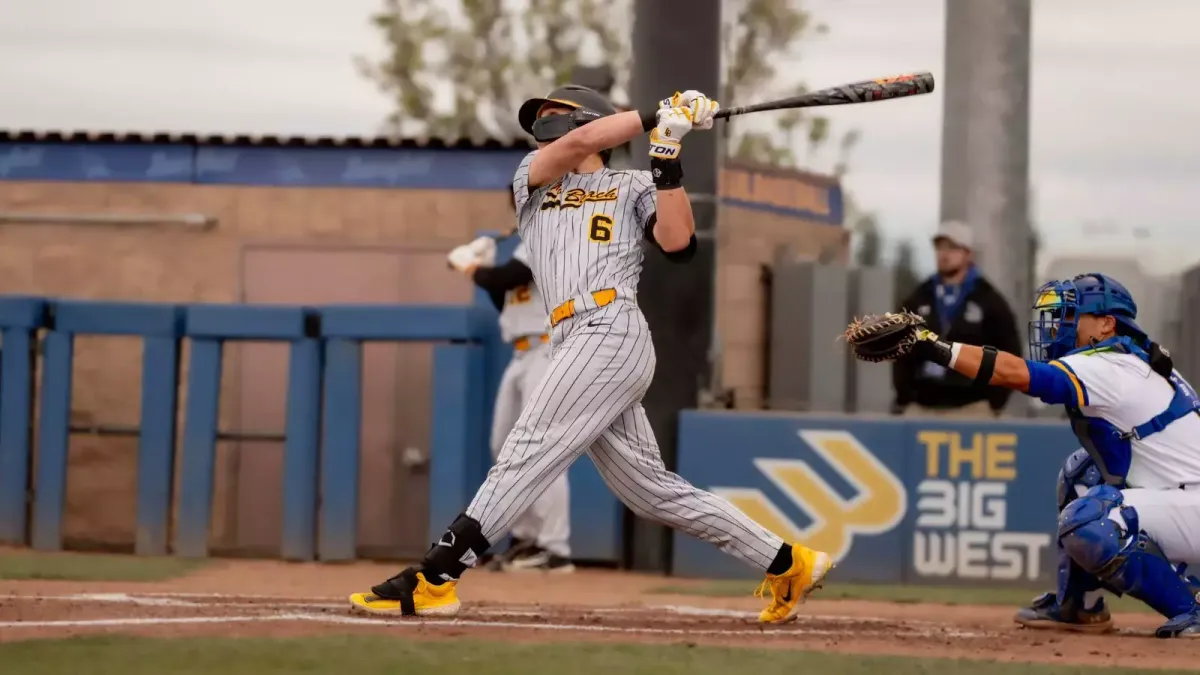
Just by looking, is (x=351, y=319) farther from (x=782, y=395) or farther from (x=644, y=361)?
(x=644, y=361)

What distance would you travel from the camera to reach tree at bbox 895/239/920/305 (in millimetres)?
9468

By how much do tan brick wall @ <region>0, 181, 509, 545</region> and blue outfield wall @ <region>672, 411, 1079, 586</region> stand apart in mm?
2551

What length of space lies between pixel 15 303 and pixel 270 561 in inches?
79.6

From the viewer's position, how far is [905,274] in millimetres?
9508

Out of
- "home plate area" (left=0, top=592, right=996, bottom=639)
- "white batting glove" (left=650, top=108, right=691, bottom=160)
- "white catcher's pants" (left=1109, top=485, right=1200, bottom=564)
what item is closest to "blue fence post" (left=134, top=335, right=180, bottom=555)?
"home plate area" (left=0, top=592, right=996, bottom=639)

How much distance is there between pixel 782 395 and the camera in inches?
379

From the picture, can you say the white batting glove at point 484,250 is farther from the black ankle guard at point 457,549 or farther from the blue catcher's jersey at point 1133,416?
the blue catcher's jersey at point 1133,416

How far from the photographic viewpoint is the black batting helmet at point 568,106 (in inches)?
240

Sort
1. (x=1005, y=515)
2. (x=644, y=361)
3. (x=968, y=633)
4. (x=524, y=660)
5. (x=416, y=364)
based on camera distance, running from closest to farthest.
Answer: (x=524, y=660) < (x=644, y=361) < (x=968, y=633) < (x=1005, y=515) < (x=416, y=364)

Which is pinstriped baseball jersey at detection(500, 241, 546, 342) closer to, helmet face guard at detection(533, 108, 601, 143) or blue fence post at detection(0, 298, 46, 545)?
blue fence post at detection(0, 298, 46, 545)

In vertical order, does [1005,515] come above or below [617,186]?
below

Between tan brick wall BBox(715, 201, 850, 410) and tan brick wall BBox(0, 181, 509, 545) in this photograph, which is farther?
tan brick wall BBox(0, 181, 509, 545)

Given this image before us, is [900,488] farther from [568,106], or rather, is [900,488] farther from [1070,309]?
[568,106]

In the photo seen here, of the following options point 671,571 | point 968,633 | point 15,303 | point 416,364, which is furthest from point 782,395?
point 15,303
